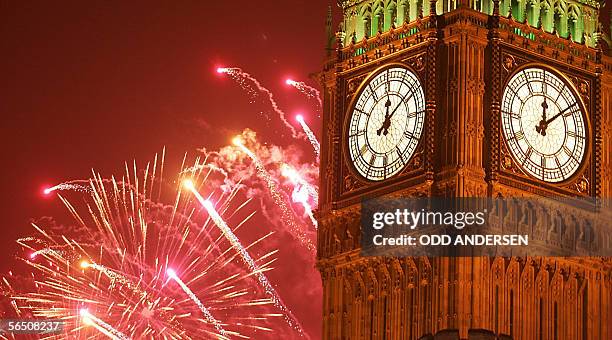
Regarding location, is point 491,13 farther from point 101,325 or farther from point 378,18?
point 101,325

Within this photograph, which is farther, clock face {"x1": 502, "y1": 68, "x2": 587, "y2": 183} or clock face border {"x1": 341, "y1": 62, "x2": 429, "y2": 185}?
clock face {"x1": 502, "y1": 68, "x2": 587, "y2": 183}

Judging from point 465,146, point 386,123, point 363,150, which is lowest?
point 465,146

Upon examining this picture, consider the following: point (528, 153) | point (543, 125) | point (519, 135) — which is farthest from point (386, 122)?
point (543, 125)

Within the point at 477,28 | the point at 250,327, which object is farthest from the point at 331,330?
the point at 477,28

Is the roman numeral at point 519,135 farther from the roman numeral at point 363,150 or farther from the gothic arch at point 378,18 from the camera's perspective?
the gothic arch at point 378,18

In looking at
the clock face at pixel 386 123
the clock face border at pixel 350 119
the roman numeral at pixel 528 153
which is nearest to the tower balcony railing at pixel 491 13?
the clock face border at pixel 350 119

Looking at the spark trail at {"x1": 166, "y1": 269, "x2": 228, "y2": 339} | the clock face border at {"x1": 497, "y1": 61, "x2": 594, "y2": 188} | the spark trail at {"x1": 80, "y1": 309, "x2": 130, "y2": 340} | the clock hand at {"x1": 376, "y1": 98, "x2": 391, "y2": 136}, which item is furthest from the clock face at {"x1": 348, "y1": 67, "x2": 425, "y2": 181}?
the spark trail at {"x1": 80, "y1": 309, "x2": 130, "y2": 340}

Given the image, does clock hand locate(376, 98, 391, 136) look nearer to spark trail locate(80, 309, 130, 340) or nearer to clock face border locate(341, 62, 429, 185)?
clock face border locate(341, 62, 429, 185)
